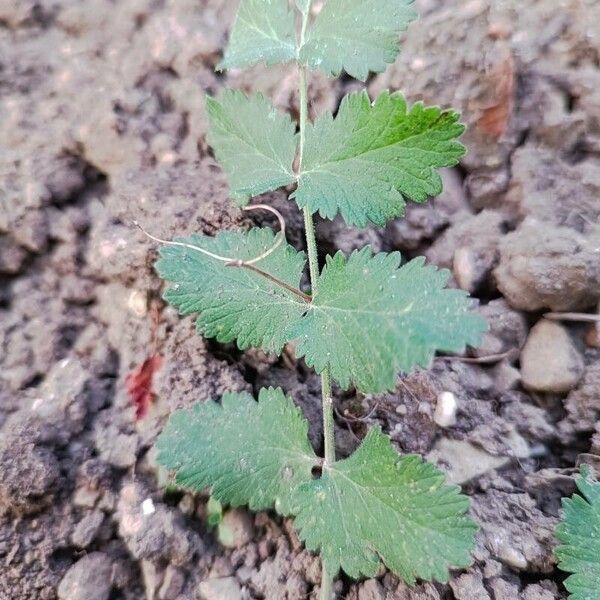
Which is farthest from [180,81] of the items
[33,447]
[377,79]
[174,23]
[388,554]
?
[388,554]

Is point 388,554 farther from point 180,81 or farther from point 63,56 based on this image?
point 63,56

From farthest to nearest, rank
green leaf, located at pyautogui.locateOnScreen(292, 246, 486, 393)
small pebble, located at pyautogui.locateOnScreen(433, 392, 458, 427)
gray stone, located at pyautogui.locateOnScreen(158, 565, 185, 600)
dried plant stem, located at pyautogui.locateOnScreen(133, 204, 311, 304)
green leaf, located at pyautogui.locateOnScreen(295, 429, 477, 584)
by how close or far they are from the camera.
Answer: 1. small pebble, located at pyautogui.locateOnScreen(433, 392, 458, 427)
2. gray stone, located at pyautogui.locateOnScreen(158, 565, 185, 600)
3. dried plant stem, located at pyautogui.locateOnScreen(133, 204, 311, 304)
4. green leaf, located at pyautogui.locateOnScreen(295, 429, 477, 584)
5. green leaf, located at pyautogui.locateOnScreen(292, 246, 486, 393)

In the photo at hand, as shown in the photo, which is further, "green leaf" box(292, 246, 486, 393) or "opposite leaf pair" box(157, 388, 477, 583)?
"opposite leaf pair" box(157, 388, 477, 583)

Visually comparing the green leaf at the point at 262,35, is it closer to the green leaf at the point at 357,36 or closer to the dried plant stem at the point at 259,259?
the green leaf at the point at 357,36

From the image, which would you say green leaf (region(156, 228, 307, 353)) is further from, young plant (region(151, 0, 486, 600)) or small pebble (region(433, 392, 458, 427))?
small pebble (region(433, 392, 458, 427))

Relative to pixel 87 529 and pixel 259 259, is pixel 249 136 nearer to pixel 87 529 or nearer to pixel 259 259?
pixel 259 259

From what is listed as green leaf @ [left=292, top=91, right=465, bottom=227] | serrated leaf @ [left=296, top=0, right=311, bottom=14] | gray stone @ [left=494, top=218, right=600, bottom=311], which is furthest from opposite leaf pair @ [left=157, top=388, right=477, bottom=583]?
serrated leaf @ [left=296, top=0, right=311, bottom=14]

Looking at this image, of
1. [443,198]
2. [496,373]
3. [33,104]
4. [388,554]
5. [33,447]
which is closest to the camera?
[388,554]
